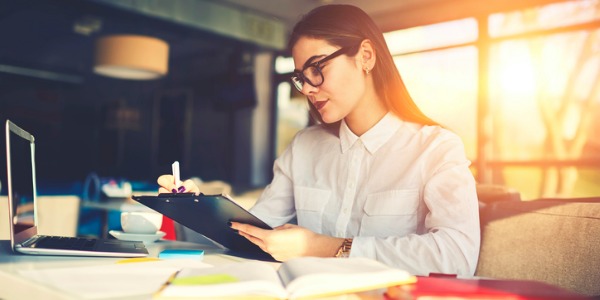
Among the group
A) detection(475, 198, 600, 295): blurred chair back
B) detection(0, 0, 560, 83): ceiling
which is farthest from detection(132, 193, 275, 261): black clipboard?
detection(0, 0, 560, 83): ceiling

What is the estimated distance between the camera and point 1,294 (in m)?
0.92

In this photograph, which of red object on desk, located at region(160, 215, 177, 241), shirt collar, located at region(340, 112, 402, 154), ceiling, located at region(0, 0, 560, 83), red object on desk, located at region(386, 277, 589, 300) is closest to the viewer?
red object on desk, located at region(386, 277, 589, 300)

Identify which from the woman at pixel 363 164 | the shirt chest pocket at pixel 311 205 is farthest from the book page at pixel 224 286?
the shirt chest pocket at pixel 311 205

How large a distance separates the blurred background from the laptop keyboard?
296cm

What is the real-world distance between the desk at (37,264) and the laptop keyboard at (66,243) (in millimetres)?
40

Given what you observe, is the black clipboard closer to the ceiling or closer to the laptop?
the laptop

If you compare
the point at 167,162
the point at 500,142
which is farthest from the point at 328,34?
the point at 167,162

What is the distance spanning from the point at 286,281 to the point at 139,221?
35.8 inches

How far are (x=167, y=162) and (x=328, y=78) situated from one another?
9173 millimetres

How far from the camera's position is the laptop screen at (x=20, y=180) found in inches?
44.4

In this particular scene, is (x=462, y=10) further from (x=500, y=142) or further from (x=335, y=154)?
(x=335, y=154)

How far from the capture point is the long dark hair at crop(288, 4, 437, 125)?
1.60 m

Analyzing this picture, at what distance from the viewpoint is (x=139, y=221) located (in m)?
1.61

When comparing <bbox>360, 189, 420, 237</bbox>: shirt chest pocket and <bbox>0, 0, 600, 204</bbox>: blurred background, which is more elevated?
<bbox>0, 0, 600, 204</bbox>: blurred background
